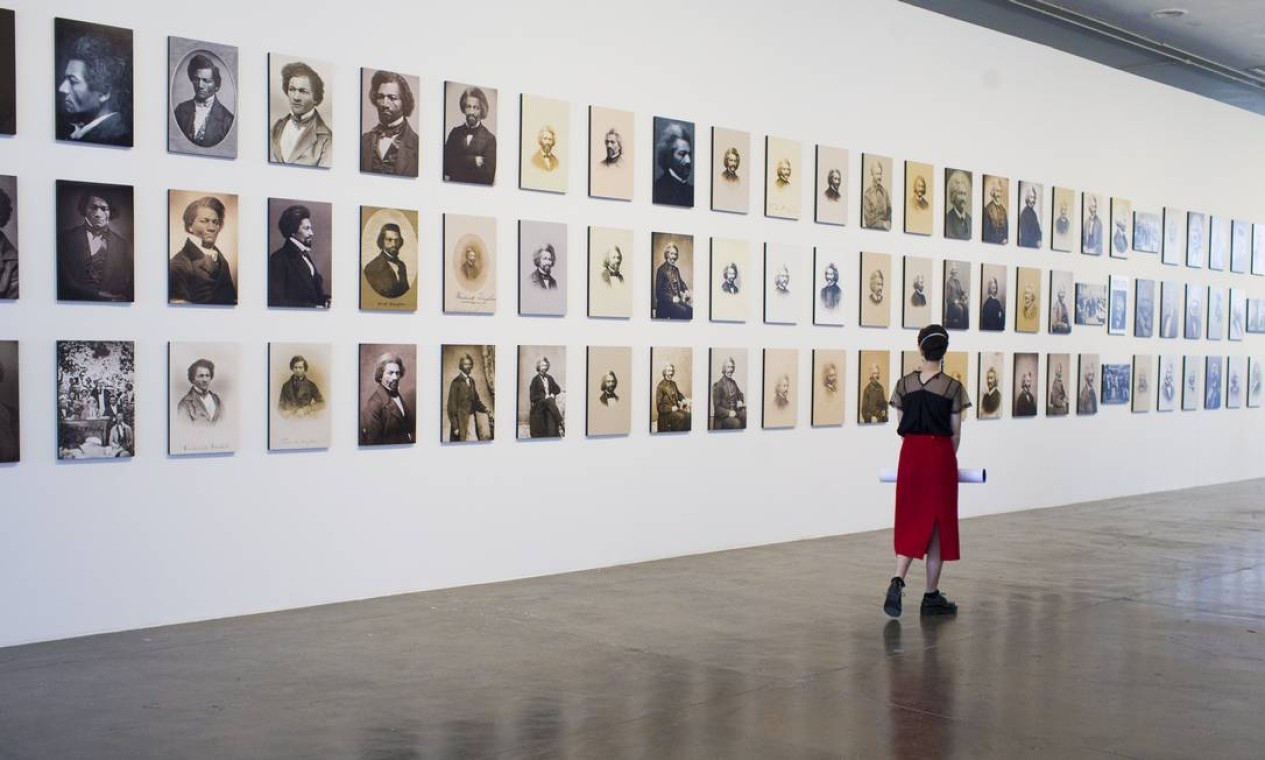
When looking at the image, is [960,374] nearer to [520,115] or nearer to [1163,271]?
[1163,271]

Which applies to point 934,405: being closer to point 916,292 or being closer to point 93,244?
point 916,292

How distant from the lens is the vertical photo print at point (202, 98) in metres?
10.5

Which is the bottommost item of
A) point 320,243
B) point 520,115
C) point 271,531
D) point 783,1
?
point 271,531

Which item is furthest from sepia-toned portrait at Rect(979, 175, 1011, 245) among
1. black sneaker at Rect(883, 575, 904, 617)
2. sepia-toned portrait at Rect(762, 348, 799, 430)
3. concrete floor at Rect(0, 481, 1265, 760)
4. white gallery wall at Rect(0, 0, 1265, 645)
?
black sneaker at Rect(883, 575, 904, 617)

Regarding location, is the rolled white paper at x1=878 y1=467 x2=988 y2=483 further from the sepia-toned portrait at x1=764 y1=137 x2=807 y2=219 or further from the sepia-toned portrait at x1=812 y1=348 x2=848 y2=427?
the sepia-toned portrait at x1=764 y1=137 x2=807 y2=219

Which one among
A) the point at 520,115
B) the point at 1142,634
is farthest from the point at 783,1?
the point at 1142,634

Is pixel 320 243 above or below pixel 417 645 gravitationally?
above

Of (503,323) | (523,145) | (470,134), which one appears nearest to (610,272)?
(503,323)

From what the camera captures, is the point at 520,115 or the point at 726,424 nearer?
the point at 520,115

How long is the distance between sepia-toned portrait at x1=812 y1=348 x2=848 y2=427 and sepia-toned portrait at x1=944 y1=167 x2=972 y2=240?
9.31 feet

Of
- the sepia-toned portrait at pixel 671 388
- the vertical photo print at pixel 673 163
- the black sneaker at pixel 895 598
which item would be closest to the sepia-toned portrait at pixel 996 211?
the vertical photo print at pixel 673 163

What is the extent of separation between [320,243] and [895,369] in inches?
342

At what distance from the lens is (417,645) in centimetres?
993

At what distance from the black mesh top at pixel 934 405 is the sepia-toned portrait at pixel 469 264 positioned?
13.2 ft
